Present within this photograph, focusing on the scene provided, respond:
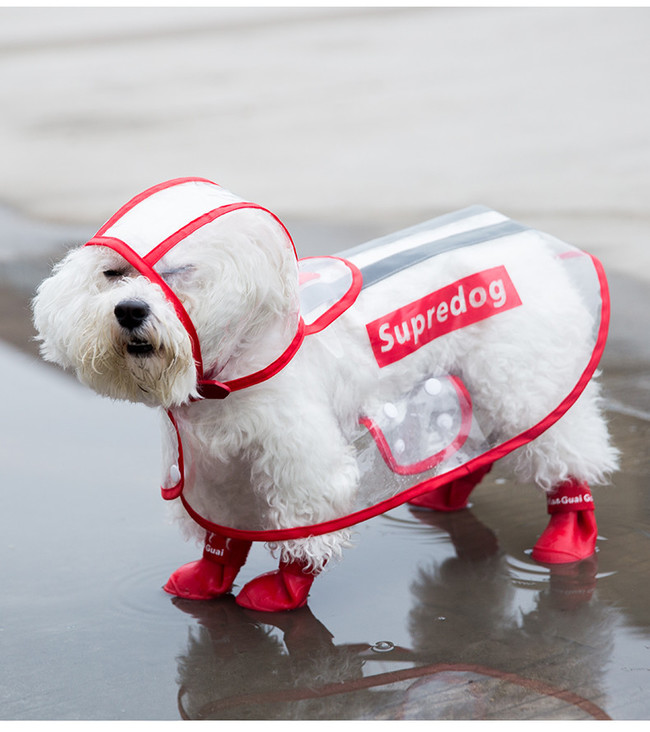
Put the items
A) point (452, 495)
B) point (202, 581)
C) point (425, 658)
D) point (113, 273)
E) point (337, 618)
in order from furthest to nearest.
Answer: point (452, 495) < point (202, 581) < point (337, 618) < point (425, 658) < point (113, 273)

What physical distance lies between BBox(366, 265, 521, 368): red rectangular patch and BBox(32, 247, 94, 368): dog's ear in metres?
0.87

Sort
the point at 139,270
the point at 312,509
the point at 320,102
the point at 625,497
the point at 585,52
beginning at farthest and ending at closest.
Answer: the point at 585,52 → the point at 320,102 → the point at 625,497 → the point at 312,509 → the point at 139,270

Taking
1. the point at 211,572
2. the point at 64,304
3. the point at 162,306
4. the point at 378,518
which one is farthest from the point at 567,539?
the point at 64,304

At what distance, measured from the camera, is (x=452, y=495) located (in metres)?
3.80

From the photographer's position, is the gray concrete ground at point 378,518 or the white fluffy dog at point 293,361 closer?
the white fluffy dog at point 293,361

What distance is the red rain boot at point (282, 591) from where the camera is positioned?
10.4 ft

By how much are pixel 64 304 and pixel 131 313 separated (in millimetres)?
234

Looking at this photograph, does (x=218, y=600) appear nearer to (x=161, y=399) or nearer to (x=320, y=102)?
(x=161, y=399)

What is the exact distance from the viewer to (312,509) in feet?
9.93

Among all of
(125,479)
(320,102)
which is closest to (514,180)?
(320,102)

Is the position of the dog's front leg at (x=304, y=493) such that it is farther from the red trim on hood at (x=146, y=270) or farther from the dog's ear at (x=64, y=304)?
the dog's ear at (x=64, y=304)

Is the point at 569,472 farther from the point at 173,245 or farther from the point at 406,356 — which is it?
the point at 173,245

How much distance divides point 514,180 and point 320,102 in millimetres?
3005

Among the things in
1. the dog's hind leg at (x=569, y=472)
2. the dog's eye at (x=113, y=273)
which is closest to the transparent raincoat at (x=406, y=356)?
the dog's hind leg at (x=569, y=472)
